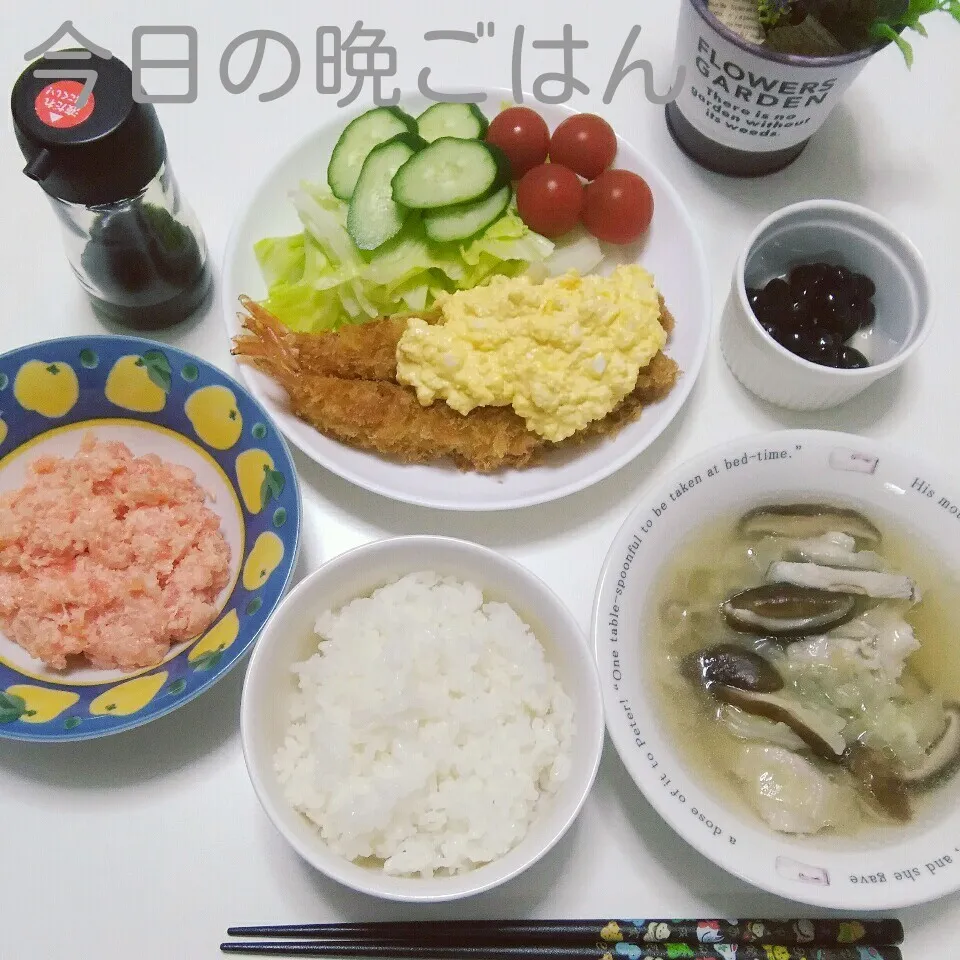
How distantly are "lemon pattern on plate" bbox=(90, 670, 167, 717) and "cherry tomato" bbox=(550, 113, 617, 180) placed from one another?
1.42m

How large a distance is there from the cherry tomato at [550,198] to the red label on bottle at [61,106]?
0.90 meters

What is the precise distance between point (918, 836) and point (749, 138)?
4.97 ft

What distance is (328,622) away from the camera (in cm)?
155

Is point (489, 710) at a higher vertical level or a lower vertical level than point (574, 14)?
lower

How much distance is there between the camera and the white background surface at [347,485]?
63.7 inches

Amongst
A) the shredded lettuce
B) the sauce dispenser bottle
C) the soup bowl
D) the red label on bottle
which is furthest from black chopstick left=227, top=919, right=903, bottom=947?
the red label on bottle

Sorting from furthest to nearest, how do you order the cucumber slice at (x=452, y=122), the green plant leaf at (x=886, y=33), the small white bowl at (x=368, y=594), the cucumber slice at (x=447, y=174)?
the cucumber slice at (x=452, y=122), the cucumber slice at (x=447, y=174), the green plant leaf at (x=886, y=33), the small white bowl at (x=368, y=594)

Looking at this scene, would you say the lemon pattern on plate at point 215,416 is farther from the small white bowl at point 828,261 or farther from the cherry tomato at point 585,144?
the small white bowl at point 828,261

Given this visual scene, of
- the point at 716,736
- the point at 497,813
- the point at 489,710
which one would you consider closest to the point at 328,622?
the point at 489,710

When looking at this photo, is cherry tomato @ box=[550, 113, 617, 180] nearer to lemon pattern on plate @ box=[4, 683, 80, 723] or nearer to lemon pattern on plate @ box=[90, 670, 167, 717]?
lemon pattern on plate @ box=[90, 670, 167, 717]

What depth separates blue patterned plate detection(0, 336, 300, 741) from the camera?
5.01 ft

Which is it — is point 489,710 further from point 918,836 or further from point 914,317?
point 914,317

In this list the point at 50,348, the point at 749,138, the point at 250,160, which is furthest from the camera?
the point at 250,160

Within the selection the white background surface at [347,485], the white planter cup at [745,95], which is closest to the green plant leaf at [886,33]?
the white planter cup at [745,95]
